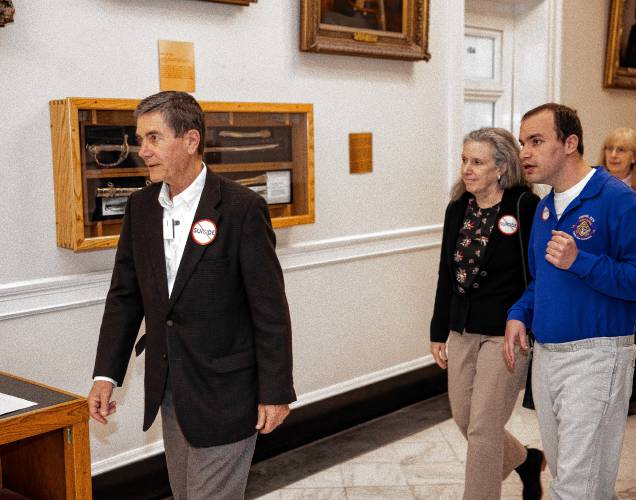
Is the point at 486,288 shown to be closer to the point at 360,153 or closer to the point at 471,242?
the point at 471,242

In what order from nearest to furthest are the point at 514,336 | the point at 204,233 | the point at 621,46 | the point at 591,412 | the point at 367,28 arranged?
the point at 204,233 < the point at 591,412 < the point at 514,336 < the point at 367,28 < the point at 621,46

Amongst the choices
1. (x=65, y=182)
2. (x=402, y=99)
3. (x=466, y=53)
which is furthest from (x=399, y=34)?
(x=65, y=182)

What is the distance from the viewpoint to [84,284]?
362 cm

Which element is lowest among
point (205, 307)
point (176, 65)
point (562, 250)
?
point (205, 307)

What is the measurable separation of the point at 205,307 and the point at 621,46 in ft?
19.3

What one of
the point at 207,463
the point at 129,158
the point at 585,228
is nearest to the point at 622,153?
the point at 585,228

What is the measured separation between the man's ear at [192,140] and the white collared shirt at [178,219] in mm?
97

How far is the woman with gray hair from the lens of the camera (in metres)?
3.39

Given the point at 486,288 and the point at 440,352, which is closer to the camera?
the point at 486,288

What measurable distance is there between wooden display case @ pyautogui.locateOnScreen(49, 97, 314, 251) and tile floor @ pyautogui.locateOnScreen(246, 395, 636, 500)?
1.38 m

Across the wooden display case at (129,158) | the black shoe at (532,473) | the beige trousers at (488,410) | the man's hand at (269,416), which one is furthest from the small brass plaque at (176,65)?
the black shoe at (532,473)

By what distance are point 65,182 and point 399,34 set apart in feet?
8.29

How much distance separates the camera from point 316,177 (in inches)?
185

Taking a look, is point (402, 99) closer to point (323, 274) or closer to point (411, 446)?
point (323, 274)
